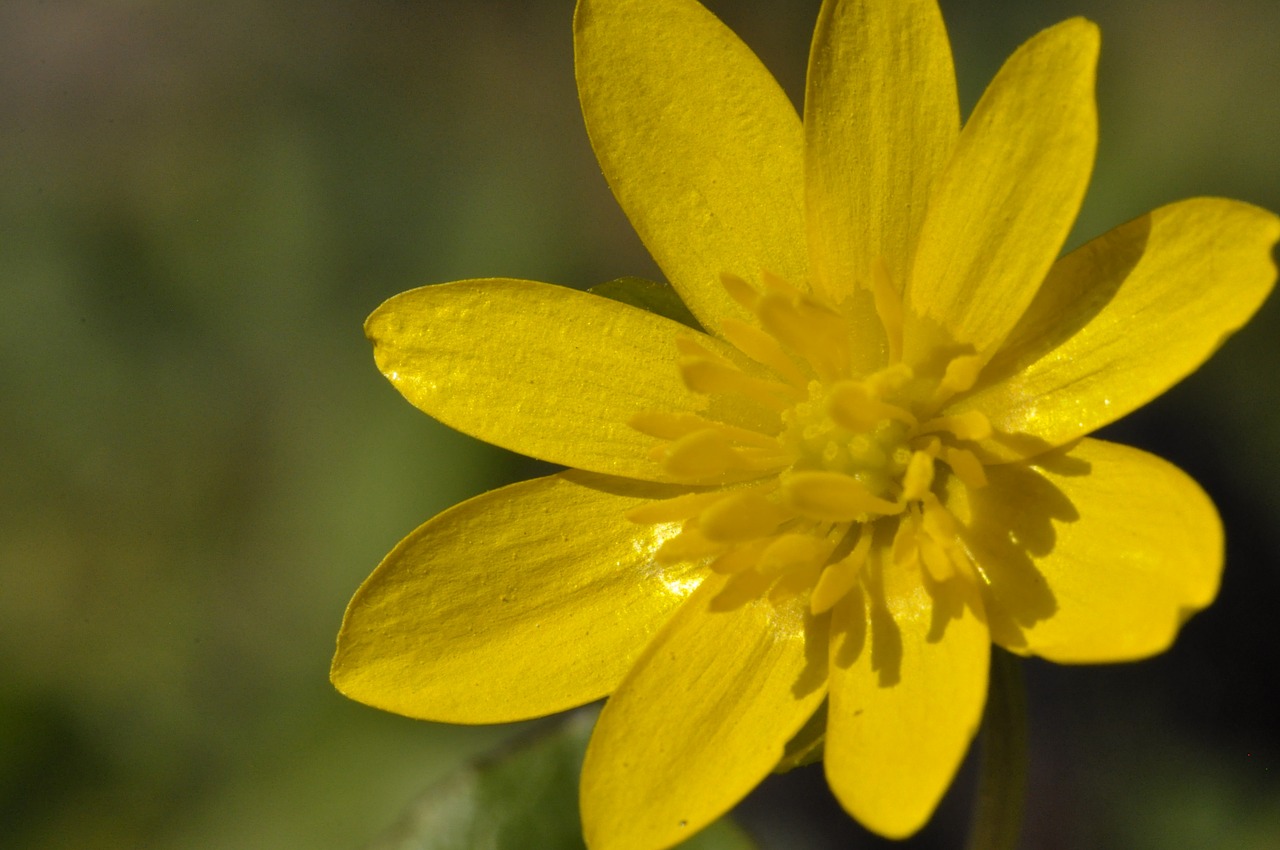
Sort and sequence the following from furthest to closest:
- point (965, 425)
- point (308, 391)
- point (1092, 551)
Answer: point (308, 391) < point (965, 425) < point (1092, 551)

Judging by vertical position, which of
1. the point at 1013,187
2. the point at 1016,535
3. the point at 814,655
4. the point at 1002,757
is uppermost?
the point at 1013,187

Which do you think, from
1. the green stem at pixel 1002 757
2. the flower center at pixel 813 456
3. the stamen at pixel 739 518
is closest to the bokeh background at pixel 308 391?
the green stem at pixel 1002 757

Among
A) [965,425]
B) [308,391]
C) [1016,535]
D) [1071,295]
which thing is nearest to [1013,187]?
[1071,295]

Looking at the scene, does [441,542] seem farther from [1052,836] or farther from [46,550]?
[46,550]

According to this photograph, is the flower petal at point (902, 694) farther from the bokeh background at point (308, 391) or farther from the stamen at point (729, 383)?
the bokeh background at point (308, 391)

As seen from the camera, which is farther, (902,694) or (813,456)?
(813,456)

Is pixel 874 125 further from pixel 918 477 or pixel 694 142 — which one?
pixel 918 477

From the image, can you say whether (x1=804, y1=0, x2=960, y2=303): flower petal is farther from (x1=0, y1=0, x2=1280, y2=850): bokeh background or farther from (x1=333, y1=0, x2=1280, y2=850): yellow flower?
(x1=0, y1=0, x2=1280, y2=850): bokeh background

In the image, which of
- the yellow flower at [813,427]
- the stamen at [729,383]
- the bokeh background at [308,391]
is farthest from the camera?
the bokeh background at [308,391]
